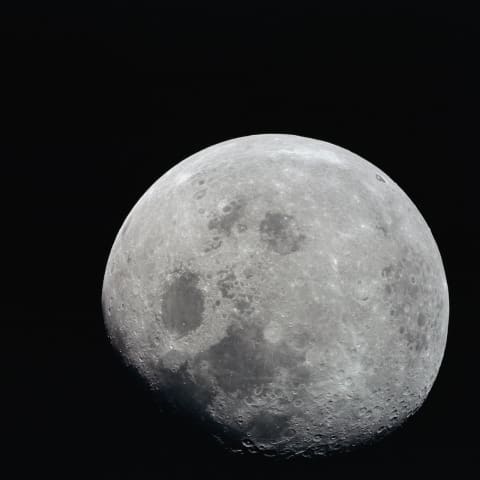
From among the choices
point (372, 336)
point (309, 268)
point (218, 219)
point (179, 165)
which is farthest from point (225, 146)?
point (372, 336)

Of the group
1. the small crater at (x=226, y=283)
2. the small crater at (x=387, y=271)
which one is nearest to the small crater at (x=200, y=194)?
the small crater at (x=226, y=283)

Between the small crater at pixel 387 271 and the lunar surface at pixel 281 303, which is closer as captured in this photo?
the lunar surface at pixel 281 303

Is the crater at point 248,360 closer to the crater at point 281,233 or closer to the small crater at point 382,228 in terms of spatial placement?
the crater at point 281,233

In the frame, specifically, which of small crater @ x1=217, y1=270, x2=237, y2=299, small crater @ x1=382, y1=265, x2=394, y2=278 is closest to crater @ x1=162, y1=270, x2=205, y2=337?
small crater @ x1=217, y1=270, x2=237, y2=299

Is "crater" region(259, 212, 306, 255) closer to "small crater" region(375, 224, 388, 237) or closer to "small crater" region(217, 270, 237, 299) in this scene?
"small crater" region(217, 270, 237, 299)

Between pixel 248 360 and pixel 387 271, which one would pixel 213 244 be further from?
pixel 387 271

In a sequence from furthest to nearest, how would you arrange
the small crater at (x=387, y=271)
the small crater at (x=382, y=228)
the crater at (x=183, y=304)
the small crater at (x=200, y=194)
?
the small crater at (x=200, y=194)
the small crater at (x=382, y=228)
the small crater at (x=387, y=271)
the crater at (x=183, y=304)

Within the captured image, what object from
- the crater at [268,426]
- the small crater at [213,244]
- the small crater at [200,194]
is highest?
the small crater at [200,194]

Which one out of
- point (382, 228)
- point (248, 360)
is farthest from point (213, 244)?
point (382, 228)
